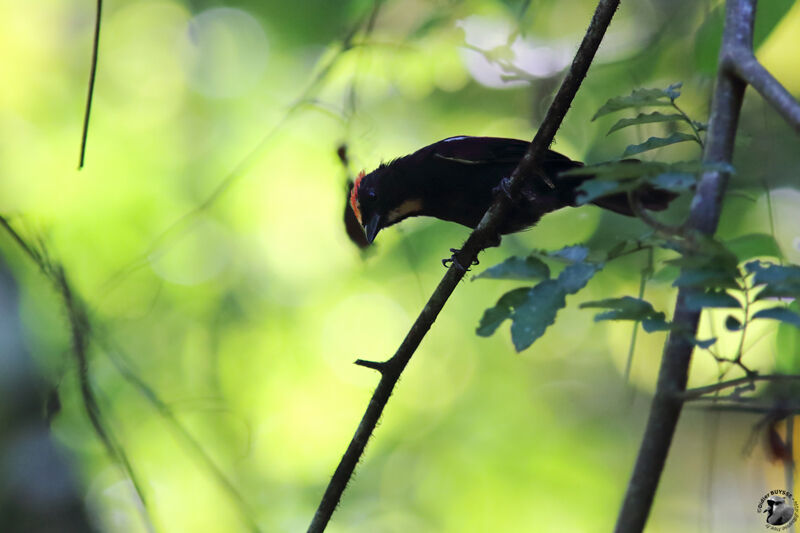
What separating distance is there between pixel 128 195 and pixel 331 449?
73.4 inches

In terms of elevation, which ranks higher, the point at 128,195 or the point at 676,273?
the point at 128,195

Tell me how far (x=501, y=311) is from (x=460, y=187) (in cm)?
144

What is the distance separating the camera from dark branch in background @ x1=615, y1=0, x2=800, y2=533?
44.6 inches

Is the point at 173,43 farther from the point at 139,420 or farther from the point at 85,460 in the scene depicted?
the point at 85,460

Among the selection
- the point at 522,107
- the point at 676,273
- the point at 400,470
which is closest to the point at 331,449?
the point at 400,470

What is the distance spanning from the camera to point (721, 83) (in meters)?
1.32

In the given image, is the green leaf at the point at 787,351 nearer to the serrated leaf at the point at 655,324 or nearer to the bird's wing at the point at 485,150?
the serrated leaf at the point at 655,324

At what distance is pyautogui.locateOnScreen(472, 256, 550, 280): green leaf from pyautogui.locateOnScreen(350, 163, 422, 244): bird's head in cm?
149

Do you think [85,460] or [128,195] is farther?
[128,195]

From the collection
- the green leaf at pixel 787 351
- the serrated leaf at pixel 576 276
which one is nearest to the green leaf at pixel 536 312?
the serrated leaf at pixel 576 276

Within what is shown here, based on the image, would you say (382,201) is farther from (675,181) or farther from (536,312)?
(675,181)

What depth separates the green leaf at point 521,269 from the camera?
1197mm

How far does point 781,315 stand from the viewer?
1007mm

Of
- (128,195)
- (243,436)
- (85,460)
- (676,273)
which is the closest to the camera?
(676,273)
